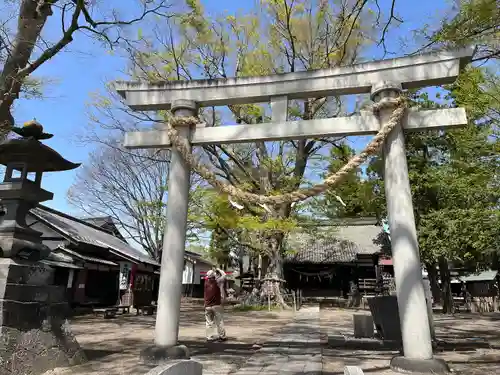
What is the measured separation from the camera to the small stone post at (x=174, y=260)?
527 cm

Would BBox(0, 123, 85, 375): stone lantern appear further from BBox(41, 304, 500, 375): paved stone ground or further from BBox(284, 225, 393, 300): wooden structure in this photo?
BBox(284, 225, 393, 300): wooden structure

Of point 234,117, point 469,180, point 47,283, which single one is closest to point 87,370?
point 47,283

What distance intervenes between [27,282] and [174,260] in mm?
2115

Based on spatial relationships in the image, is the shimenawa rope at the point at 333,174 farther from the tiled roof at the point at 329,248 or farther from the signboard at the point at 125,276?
the tiled roof at the point at 329,248

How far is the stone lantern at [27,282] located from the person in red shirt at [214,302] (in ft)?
9.27

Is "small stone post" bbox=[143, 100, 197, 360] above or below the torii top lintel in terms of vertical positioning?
below

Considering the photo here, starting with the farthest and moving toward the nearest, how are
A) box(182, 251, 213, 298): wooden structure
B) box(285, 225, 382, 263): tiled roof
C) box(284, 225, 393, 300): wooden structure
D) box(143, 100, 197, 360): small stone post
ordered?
box(182, 251, 213, 298): wooden structure, box(285, 225, 382, 263): tiled roof, box(284, 225, 393, 300): wooden structure, box(143, 100, 197, 360): small stone post

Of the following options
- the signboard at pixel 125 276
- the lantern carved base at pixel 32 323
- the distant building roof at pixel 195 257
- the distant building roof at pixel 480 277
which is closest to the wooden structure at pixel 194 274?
the distant building roof at pixel 195 257

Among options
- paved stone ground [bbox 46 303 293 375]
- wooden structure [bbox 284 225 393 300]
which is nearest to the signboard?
paved stone ground [bbox 46 303 293 375]

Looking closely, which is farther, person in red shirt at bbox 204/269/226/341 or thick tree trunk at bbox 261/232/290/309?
thick tree trunk at bbox 261/232/290/309

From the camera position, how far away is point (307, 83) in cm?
586

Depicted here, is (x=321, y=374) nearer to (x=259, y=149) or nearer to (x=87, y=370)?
(x=87, y=370)

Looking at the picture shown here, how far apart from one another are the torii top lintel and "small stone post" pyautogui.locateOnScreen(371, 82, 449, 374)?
262 millimetres

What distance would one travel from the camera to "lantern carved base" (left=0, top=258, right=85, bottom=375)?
4859 mm
